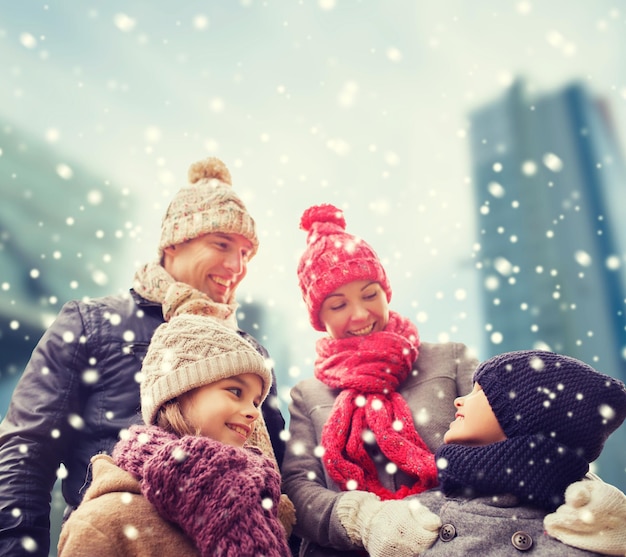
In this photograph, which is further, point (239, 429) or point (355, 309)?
point (355, 309)

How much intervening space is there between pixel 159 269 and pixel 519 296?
1013 centimetres

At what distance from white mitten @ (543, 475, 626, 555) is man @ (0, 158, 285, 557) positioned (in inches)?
39.3

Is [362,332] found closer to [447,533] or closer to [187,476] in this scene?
[447,533]

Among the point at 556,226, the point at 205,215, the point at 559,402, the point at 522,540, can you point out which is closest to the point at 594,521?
the point at 522,540

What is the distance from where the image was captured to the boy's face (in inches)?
54.4

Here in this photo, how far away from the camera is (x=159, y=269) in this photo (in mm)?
1995

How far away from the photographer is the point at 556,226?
8609mm

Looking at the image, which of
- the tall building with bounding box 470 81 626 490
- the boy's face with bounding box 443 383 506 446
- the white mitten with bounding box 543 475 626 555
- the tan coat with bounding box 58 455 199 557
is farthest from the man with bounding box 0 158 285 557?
the tall building with bounding box 470 81 626 490

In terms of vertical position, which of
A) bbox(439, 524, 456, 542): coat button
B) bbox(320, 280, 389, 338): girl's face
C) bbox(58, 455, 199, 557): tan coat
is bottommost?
bbox(439, 524, 456, 542): coat button

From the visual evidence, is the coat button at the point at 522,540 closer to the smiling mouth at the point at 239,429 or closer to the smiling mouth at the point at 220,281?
the smiling mouth at the point at 239,429

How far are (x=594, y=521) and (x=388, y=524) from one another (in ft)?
1.49

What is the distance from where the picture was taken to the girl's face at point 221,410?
4.49ft

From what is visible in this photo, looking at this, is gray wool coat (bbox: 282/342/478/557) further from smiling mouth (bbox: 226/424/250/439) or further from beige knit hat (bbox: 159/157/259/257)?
beige knit hat (bbox: 159/157/259/257)

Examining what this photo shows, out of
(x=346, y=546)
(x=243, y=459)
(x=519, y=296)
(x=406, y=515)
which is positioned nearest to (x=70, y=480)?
(x=243, y=459)
